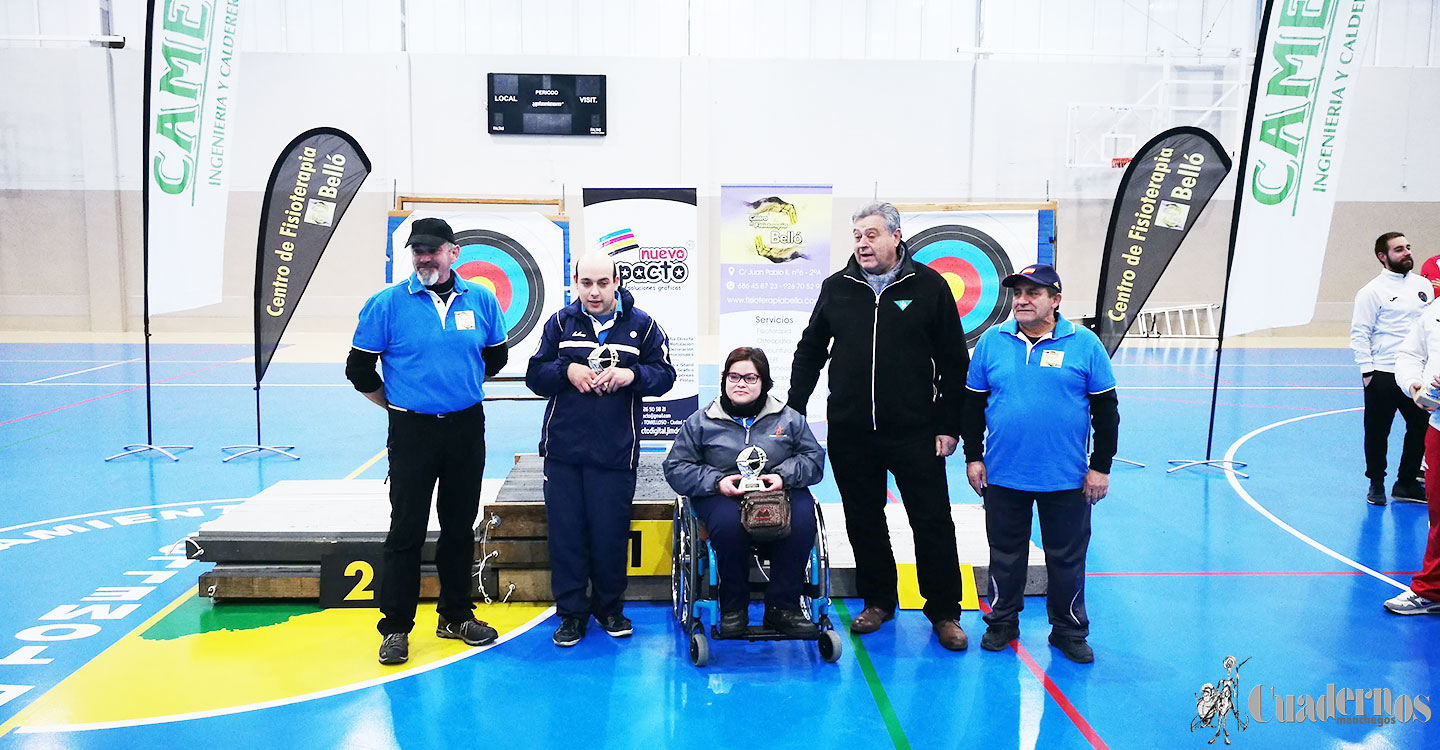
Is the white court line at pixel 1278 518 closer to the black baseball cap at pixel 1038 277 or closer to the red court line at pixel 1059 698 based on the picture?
the red court line at pixel 1059 698

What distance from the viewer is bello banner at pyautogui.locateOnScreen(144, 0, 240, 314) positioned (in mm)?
7191

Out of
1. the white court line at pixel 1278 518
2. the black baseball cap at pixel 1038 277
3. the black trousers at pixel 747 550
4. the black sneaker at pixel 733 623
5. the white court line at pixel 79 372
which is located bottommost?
the white court line at pixel 1278 518

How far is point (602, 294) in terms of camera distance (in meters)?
4.16

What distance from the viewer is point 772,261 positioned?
7430 mm

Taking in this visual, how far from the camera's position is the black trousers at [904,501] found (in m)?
4.18

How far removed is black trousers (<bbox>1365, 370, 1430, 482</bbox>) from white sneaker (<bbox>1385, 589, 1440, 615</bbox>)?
2.30 metres

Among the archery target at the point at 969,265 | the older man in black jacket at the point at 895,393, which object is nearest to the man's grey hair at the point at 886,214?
the older man in black jacket at the point at 895,393

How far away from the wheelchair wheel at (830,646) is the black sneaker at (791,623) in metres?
0.04

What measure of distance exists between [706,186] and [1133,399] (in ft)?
27.9

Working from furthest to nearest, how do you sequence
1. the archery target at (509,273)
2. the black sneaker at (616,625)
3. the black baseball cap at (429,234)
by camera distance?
1. the archery target at (509,273)
2. the black sneaker at (616,625)
3. the black baseball cap at (429,234)

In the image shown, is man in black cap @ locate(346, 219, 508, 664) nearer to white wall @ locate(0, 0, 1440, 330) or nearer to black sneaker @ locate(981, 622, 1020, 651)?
black sneaker @ locate(981, 622, 1020, 651)

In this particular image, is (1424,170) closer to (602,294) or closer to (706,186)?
(706,186)

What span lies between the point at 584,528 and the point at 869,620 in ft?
4.31

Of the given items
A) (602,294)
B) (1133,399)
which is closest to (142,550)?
(602,294)
